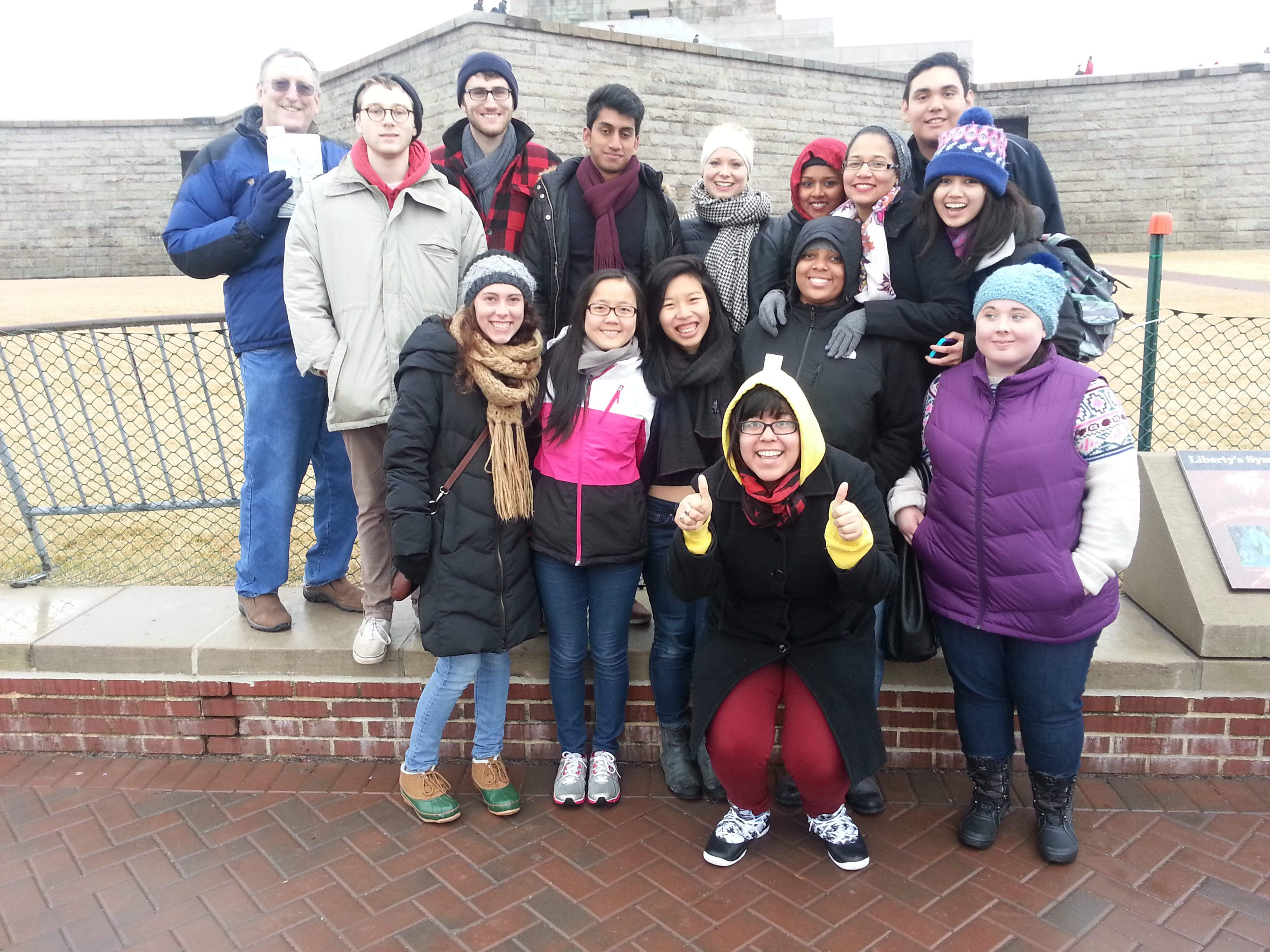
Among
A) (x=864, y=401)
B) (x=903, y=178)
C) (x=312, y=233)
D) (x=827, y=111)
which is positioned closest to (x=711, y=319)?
(x=864, y=401)

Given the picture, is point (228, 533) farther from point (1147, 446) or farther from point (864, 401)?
point (1147, 446)

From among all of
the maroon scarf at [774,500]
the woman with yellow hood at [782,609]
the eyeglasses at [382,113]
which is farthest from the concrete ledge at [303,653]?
the eyeglasses at [382,113]

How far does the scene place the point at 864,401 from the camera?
294 cm

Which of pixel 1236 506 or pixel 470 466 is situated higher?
pixel 470 466

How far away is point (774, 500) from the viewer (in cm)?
263

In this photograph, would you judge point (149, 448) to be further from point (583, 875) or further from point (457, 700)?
point (583, 875)

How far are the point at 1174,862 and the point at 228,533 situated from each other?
5.02 metres

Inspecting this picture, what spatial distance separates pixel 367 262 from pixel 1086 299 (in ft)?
7.99

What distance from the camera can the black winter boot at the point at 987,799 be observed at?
2.88m

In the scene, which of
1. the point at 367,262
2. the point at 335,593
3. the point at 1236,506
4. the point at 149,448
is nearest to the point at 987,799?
the point at 1236,506

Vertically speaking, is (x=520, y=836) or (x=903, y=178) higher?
(x=903, y=178)

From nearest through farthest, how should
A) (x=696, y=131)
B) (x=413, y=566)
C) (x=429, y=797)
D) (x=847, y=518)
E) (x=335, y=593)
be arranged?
(x=847, y=518) → (x=413, y=566) → (x=429, y=797) → (x=335, y=593) → (x=696, y=131)

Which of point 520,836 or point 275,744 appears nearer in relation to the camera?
point 520,836

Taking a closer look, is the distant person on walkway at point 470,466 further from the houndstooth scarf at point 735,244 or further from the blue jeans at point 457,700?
the houndstooth scarf at point 735,244
